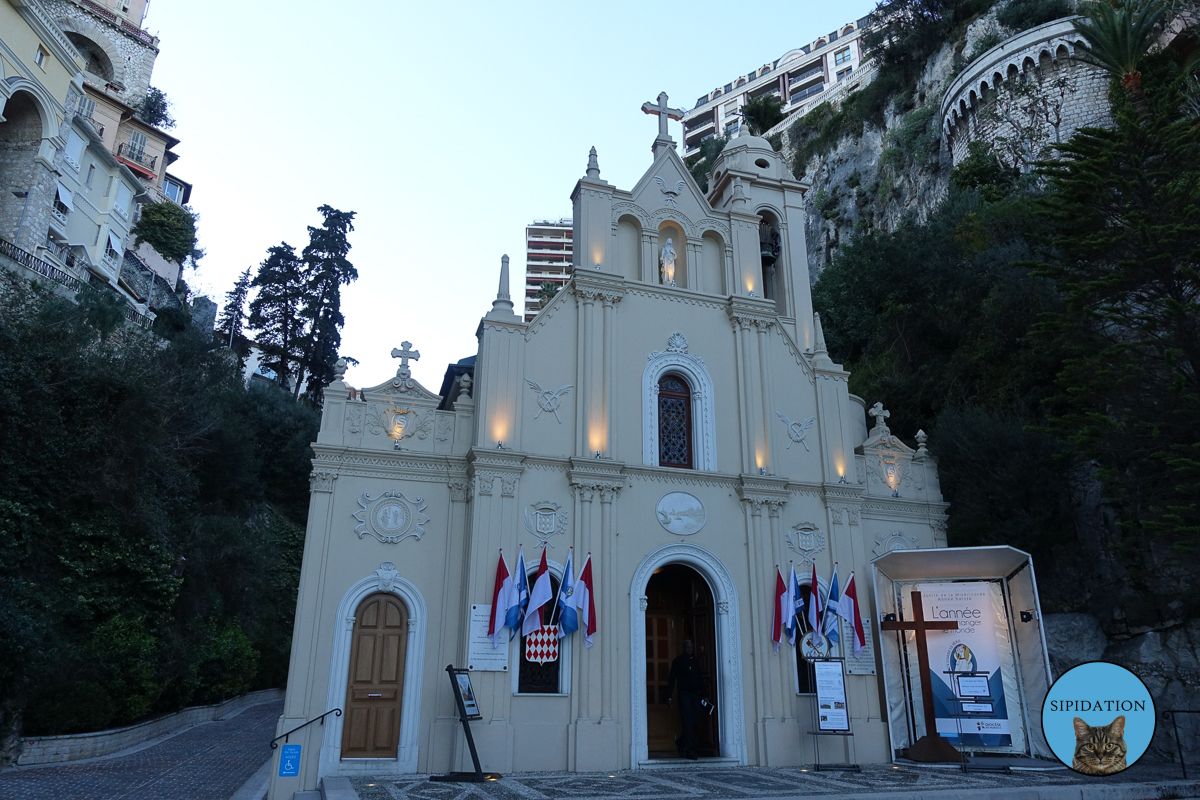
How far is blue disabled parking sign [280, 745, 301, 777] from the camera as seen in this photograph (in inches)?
472

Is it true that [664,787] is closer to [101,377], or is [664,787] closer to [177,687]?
[177,687]

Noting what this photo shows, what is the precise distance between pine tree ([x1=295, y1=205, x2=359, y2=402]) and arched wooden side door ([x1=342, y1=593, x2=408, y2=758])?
26978 mm

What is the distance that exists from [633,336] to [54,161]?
28.8 meters

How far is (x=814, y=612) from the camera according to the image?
15.8 meters

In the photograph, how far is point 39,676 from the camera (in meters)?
14.6

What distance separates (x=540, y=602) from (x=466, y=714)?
87.2 inches

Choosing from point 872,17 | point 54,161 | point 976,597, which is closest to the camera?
point 976,597

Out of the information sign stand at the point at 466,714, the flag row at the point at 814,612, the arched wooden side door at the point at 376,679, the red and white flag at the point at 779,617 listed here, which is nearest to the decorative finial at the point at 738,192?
the flag row at the point at 814,612

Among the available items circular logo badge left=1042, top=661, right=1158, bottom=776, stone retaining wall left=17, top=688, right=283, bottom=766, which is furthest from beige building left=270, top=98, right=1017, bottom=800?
circular logo badge left=1042, top=661, right=1158, bottom=776

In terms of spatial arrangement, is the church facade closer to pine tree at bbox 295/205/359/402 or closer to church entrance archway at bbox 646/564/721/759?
church entrance archway at bbox 646/564/721/759

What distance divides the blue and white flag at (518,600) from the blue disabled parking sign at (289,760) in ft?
12.3

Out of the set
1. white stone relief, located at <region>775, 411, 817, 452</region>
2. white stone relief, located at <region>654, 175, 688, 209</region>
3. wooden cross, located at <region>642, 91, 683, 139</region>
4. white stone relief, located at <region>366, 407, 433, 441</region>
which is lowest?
white stone relief, located at <region>366, 407, 433, 441</region>

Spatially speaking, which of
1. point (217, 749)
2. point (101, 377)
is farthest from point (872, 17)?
point (217, 749)

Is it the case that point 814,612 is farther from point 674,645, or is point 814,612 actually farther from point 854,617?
point 674,645
